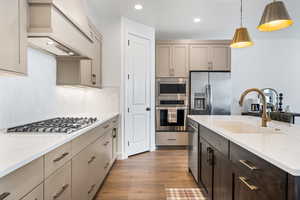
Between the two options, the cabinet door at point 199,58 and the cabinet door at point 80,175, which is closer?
the cabinet door at point 80,175

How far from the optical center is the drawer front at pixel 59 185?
1.16m

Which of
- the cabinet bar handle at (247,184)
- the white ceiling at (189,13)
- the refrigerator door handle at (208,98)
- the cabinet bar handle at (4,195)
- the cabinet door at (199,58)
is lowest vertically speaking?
the cabinet bar handle at (247,184)

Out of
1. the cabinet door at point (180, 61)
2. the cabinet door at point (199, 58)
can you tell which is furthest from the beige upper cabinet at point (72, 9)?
the cabinet door at point (199, 58)

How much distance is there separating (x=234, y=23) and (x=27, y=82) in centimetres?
402

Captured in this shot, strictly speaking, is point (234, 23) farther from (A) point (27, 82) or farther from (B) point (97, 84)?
(A) point (27, 82)

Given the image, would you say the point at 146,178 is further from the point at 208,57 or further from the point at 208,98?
the point at 208,57

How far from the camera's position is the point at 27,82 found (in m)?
1.96

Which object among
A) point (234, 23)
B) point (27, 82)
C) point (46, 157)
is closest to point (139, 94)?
point (27, 82)

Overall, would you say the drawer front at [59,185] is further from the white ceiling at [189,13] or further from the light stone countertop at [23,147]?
the white ceiling at [189,13]

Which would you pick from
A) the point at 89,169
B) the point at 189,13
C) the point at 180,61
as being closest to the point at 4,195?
the point at 89,169

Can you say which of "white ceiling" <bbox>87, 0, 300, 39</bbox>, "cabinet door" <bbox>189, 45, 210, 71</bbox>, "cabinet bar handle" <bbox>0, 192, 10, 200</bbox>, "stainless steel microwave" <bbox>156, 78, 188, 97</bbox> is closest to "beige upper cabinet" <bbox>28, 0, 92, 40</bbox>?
"white ceiling" <bbox>87, 0, 300, 39</bbox>

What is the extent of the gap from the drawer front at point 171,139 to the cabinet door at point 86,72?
209cm

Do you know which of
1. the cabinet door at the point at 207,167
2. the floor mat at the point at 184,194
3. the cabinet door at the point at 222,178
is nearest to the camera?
the cabinet door at the point at 222,178

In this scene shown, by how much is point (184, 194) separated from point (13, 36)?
2.31 meters
